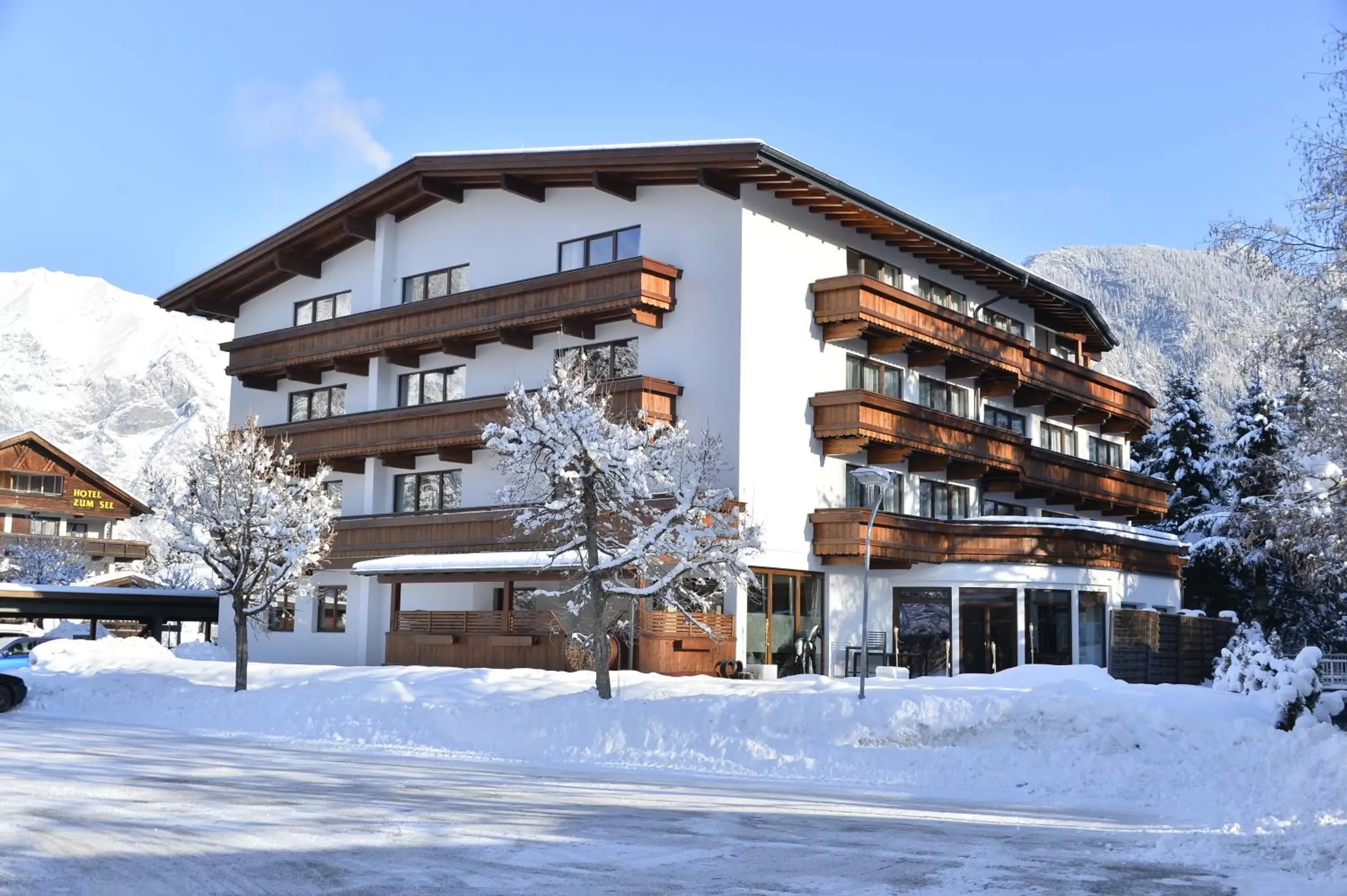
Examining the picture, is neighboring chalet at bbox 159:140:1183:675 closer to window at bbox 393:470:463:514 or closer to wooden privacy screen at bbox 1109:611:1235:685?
window at bbox 393:470:463:514

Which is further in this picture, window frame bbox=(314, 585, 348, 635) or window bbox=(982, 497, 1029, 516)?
window bbox=(982, 497, 1029, 516)

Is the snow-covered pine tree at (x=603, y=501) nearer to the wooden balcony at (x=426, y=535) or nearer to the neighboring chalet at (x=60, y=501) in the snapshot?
the wooden balcony at (x=426, y=535)

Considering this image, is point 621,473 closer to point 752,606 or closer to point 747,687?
point 747,687

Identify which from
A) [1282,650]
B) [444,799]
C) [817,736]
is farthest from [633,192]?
[1282,650]

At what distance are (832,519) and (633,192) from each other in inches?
428

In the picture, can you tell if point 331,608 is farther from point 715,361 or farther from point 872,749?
point 872,749

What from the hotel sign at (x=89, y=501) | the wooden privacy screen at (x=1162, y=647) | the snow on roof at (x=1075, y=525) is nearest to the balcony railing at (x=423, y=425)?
the snow on roof at (x=1075, y=525)

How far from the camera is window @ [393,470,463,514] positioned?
40938 mm

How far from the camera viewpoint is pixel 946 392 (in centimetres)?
4231

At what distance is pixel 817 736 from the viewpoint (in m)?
22.2

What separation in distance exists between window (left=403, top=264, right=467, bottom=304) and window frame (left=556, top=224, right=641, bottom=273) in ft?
13.2

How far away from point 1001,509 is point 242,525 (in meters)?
25.5

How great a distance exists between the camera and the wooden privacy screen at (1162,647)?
123 ft

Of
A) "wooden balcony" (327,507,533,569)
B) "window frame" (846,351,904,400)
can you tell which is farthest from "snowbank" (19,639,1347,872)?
"window frame" (846,351,904,400)
